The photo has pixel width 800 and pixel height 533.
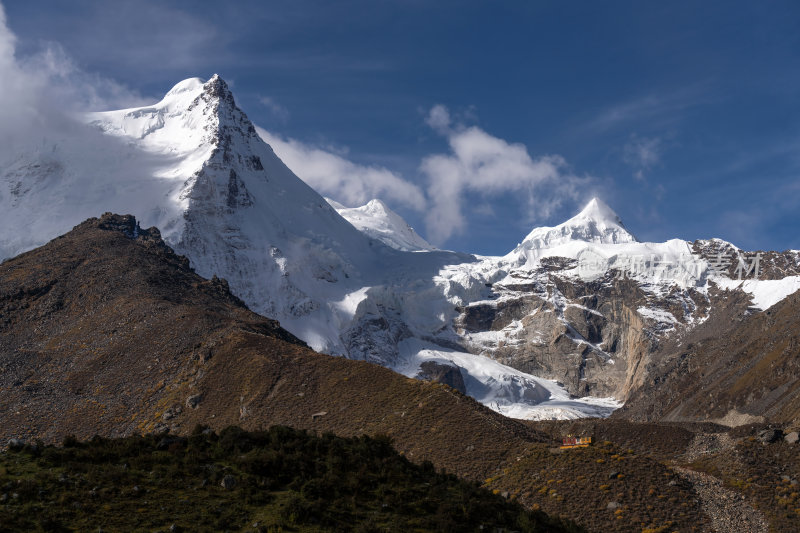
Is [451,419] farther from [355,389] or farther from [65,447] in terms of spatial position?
[65,447]

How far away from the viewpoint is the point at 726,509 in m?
33.9

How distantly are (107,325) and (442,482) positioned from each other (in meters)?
56.2

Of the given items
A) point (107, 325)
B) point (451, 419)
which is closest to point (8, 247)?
point (107, 325)

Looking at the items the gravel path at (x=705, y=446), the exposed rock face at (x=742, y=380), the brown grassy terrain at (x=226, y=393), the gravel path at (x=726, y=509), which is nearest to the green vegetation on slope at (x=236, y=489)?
the brown grassy terrain at (x=226, y=393)

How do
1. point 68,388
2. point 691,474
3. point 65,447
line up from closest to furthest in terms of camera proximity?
point 65,447 < point 691,474 < point 68,388

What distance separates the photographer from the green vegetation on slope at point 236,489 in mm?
22188

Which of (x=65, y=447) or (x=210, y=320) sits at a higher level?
(x=210, y=320)

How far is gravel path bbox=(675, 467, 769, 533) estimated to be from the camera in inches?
1280

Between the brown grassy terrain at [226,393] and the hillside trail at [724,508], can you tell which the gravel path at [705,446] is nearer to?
the brown grassy terrain at [226,393]

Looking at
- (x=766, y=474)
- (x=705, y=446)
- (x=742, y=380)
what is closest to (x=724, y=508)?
(x=766, y=474)

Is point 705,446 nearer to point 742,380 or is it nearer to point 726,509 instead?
point 726,509

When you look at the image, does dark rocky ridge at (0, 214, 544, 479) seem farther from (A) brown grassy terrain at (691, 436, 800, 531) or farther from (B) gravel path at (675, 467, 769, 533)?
(A) brown grassy terrain at (691, 436, 800, 531)

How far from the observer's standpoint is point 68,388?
215ft

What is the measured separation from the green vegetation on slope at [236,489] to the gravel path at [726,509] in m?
9.44
